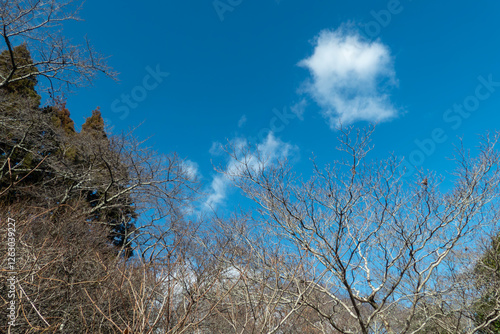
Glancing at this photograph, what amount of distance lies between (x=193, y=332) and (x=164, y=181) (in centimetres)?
1074

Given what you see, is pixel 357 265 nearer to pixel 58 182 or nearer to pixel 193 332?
pixel 193 332

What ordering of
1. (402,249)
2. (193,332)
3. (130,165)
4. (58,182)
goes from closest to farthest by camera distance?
(193,332) < (402,249) < (130,165) < (58,182)

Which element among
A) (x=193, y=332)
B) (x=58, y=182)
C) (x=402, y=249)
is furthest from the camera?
(x=58, y=182)

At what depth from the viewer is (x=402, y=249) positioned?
16.9ft

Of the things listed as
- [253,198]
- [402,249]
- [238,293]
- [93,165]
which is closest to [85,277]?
[238,293]

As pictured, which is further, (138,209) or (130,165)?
(138,209)

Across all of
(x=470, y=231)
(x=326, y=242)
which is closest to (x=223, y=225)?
(x=326, y=242)

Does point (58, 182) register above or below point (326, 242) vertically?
below

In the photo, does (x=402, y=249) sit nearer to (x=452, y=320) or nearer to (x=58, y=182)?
(x=452, y=320)

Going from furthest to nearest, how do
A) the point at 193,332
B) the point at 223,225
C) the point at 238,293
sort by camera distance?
the point at 223,225
the point at 238,293
the point at 193,332

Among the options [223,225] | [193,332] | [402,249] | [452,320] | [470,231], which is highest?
[470,231]

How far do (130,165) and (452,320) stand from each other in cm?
1145

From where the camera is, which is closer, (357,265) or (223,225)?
(357,265)

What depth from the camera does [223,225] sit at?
717cm
